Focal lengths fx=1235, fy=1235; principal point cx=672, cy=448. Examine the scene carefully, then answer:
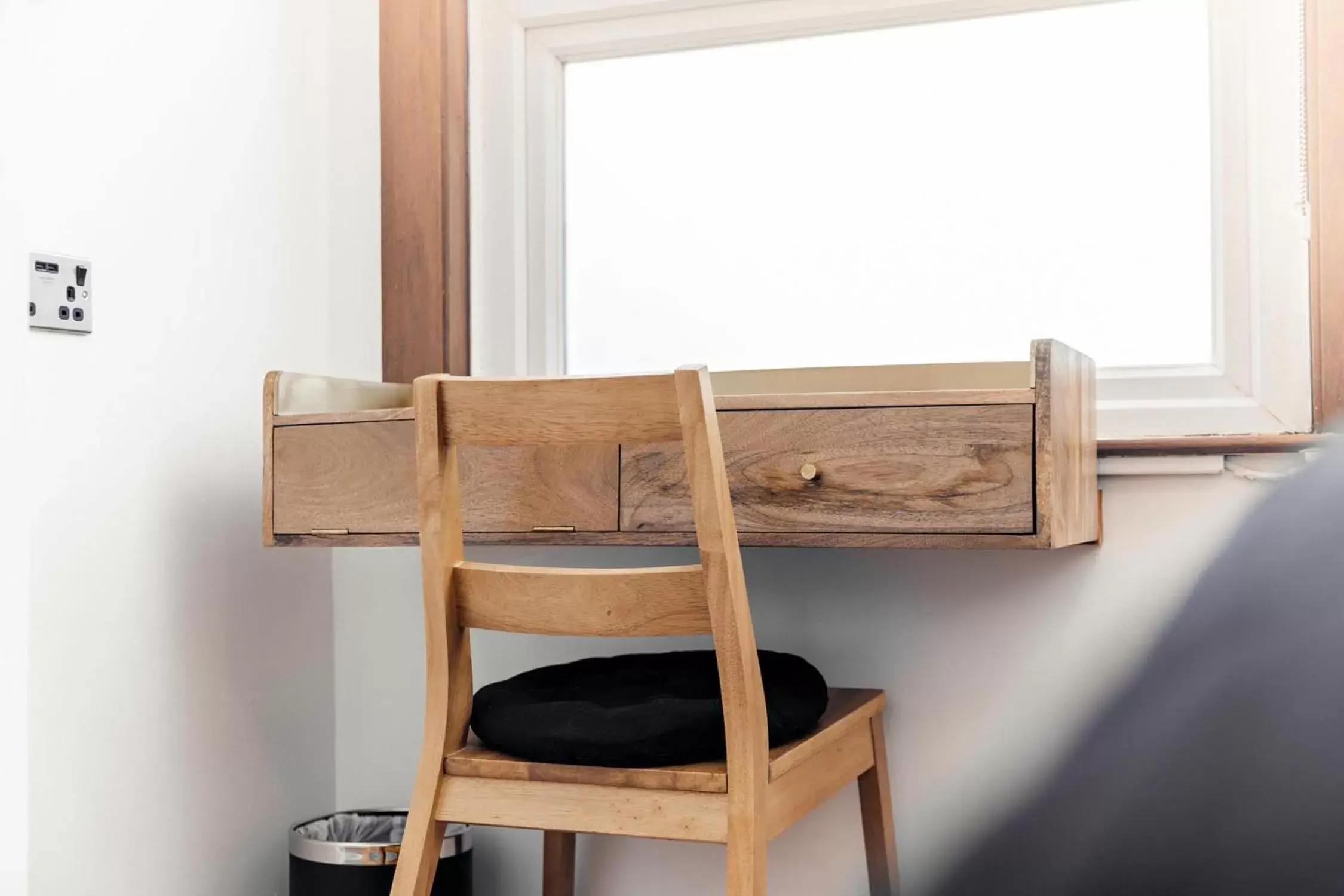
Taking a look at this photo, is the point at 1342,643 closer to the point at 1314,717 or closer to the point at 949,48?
the point at 1314,717

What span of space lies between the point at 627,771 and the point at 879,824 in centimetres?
64

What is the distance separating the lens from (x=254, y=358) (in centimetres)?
205

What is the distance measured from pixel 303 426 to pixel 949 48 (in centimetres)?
124

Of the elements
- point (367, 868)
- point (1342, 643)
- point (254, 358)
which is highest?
Answer: point (254, 358)

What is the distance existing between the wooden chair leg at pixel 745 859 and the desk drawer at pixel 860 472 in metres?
0.38

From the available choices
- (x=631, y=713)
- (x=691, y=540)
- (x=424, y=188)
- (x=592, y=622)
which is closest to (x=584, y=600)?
(x=592, y=622)

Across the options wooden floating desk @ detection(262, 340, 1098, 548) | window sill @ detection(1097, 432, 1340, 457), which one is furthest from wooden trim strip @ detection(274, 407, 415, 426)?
window sill @ detection(1097, 432, 1340, 457)

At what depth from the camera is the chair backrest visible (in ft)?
4.21

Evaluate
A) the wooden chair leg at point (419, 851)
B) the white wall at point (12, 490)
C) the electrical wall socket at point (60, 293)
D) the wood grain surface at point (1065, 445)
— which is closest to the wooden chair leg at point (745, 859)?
the wooden chair leg at point (419, 851)

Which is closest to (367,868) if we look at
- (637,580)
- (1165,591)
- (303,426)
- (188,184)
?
(303,426)

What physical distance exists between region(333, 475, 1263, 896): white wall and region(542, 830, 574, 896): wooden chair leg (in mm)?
135

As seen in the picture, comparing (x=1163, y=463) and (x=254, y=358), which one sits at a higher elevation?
(x=254, y=358)

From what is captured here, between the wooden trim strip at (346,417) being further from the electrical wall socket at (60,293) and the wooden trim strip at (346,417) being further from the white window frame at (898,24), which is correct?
the white window frame at (898,24)

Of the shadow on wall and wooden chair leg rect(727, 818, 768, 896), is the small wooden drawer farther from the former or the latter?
wooden chair leg rect(727, 818, 768, 896)
